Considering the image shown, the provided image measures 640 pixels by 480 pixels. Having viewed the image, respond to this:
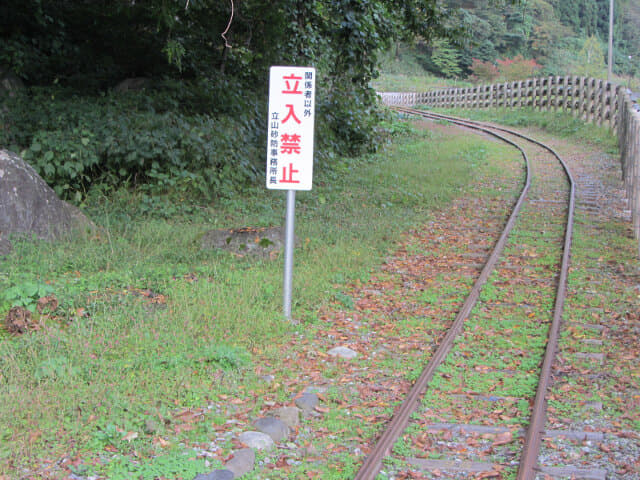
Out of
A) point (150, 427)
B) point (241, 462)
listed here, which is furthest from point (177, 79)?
point (241, 462)

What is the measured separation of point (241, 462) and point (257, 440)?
29 cm

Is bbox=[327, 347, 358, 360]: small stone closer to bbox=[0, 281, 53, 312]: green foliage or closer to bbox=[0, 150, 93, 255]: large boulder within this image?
bbox=[0, 281, 53, 312]: green foliage

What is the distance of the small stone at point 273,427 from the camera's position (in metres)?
4.50

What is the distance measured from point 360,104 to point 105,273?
511 inches

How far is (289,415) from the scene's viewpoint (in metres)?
4.74

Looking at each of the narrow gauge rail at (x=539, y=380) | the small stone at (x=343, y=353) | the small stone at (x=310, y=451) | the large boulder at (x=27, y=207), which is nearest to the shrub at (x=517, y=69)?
the narrow gauge rail at (x=539, y=380)

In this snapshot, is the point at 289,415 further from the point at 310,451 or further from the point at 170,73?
the point at 170,73

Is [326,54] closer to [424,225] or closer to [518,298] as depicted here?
[424,225]

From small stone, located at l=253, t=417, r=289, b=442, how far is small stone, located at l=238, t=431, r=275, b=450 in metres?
0.05

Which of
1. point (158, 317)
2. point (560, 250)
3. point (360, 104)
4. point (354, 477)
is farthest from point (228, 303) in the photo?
point (360, 104)

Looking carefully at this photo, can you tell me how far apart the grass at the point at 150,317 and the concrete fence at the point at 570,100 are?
→ 17.3 ft

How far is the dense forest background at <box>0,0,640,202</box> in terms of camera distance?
35.9 feet

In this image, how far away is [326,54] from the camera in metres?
17.5

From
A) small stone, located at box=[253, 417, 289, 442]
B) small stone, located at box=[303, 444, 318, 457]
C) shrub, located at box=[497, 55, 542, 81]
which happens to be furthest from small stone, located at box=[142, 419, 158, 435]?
shrub, located at box=[497, 55, 542, 81]
